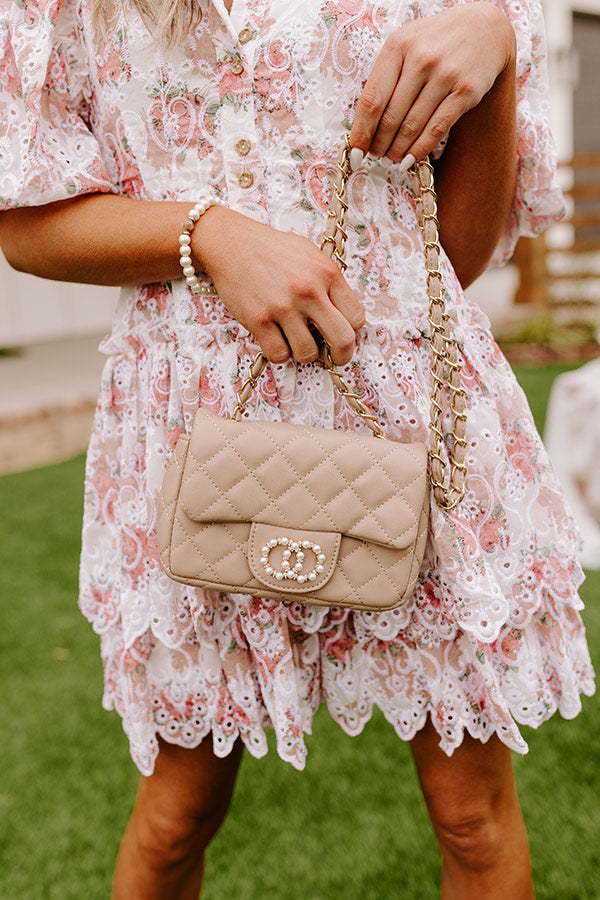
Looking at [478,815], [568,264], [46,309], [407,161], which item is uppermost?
[407,161]

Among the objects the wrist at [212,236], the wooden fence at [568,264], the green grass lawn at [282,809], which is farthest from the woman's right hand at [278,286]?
the wooden fence at [568,264]

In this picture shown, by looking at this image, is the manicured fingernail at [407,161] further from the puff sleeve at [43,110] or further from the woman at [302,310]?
the puff sleeve at [43,110]

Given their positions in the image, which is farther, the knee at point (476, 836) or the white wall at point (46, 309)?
the white wall at point (46, 309)

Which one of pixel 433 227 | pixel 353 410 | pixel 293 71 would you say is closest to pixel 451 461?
pixel 353 410

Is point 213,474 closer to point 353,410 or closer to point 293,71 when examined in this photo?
point 353,410

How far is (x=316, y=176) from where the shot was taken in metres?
0.86

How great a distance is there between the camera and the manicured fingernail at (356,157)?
0.81 metres

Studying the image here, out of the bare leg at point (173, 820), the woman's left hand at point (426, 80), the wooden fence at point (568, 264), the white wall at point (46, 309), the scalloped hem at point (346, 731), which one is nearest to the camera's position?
the woman's left hand at point (426, 80)

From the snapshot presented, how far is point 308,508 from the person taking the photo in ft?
2.67

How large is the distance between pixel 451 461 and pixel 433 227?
23 cm

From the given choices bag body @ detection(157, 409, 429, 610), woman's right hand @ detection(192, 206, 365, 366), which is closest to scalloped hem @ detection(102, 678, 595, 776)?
bag body @ detection(157, 409, 429, 610)

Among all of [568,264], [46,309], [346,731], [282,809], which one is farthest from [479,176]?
[568,264]

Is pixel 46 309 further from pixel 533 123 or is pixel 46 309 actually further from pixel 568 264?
pixel 568 264

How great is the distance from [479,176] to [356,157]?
0.54 feet
